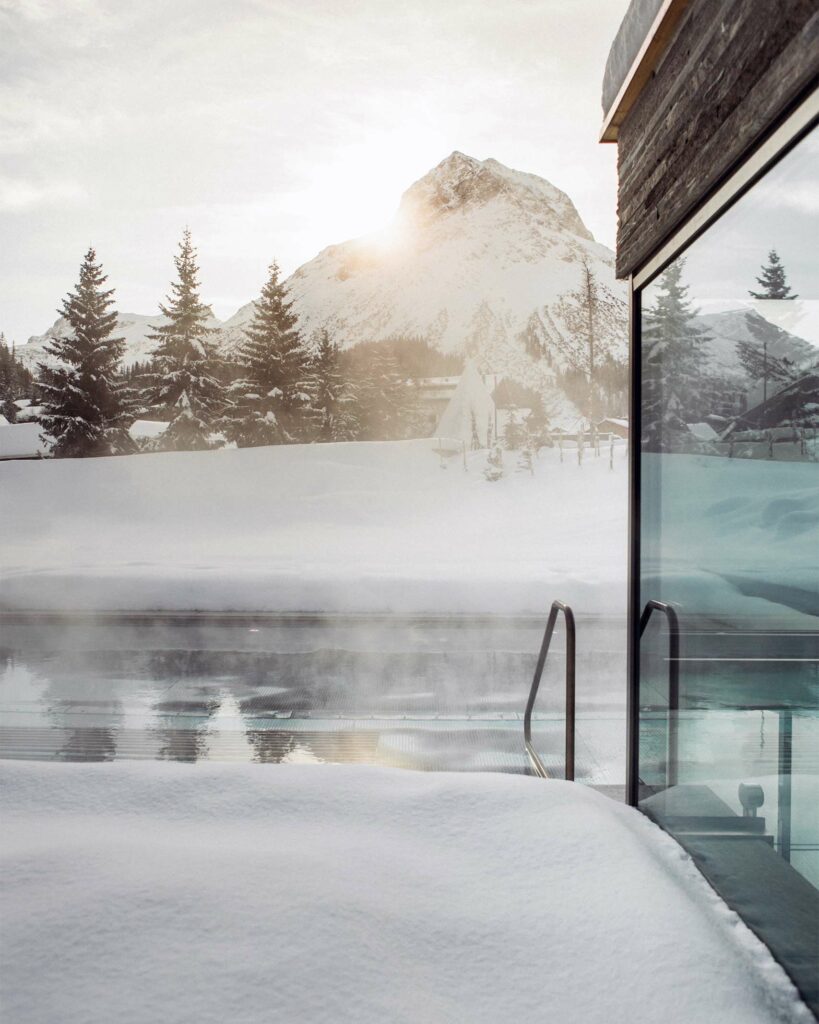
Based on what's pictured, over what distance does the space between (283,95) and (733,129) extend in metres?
20.1

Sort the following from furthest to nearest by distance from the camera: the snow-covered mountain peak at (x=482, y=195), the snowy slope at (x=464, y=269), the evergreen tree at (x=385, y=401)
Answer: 1. the snow-covered mountain peak at (x=482, y=195)
2. the snowy slope at (x=464, y=269)
3. the evergreen tree at (x=385, y=401)

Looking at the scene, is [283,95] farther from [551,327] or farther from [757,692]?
[551,327]

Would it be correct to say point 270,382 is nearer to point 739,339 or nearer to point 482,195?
point 739,339

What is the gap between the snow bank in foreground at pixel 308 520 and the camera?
41.3 feet

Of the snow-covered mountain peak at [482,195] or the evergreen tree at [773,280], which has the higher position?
the snow-covered mountain peak at [482,195]

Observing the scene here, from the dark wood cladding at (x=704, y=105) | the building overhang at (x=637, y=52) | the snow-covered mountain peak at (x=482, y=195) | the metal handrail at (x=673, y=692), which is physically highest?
the snow-covered mountain peak at (x=482, y=195)

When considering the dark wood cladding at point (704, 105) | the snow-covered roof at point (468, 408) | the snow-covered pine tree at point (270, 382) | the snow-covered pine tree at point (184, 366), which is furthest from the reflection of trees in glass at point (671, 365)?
the snow-covered roof at point (468, 408)

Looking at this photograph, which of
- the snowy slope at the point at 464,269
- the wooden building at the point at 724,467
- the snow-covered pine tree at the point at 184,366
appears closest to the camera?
the wooden building at the point at 724,467

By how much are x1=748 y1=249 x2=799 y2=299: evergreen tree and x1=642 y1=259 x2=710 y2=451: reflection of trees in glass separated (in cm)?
41

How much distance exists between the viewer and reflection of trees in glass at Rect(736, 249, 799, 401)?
1849 millimetres

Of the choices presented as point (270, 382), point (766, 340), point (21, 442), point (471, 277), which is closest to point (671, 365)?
point (766, 340)

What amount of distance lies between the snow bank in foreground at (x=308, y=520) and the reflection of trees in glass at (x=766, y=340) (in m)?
9.05

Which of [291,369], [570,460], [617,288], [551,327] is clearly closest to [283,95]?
[291,369]

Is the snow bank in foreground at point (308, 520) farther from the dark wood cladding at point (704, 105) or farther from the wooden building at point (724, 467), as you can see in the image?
the dark wood cladding at point (704, 105)
